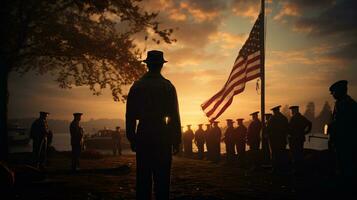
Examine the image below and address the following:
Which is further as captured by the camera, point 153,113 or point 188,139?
point 188,139

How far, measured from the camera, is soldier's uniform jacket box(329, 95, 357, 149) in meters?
6.97

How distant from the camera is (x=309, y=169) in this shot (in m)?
10.3

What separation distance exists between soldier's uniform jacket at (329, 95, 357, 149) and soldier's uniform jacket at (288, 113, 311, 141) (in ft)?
14.4

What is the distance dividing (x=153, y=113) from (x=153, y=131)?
0.24m

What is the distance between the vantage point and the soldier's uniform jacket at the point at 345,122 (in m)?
6.97

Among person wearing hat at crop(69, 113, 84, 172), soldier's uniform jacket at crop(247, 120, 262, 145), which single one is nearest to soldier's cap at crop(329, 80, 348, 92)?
soldier's uniform jacket at crop(247, 120, 262, 145)

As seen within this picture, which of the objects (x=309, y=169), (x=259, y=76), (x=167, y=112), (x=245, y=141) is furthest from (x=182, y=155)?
(x=167, y=112)

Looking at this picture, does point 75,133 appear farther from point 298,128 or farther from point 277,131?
point 298,128

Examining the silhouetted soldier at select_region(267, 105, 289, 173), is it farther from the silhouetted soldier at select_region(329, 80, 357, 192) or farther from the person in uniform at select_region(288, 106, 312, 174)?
the silhouetted soldier at select_region(329, 80, 357, 192)

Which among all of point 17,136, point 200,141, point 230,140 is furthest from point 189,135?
point 17,136

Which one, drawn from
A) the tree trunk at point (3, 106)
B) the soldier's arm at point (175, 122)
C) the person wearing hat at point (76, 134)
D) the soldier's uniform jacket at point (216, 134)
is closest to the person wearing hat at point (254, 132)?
the soldier's uniform jacket at point (216, 134)

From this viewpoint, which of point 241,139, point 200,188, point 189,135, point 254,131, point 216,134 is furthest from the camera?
point 189,135

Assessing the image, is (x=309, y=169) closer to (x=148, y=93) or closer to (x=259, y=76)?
(x=259, y=76)

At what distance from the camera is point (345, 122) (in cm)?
702
